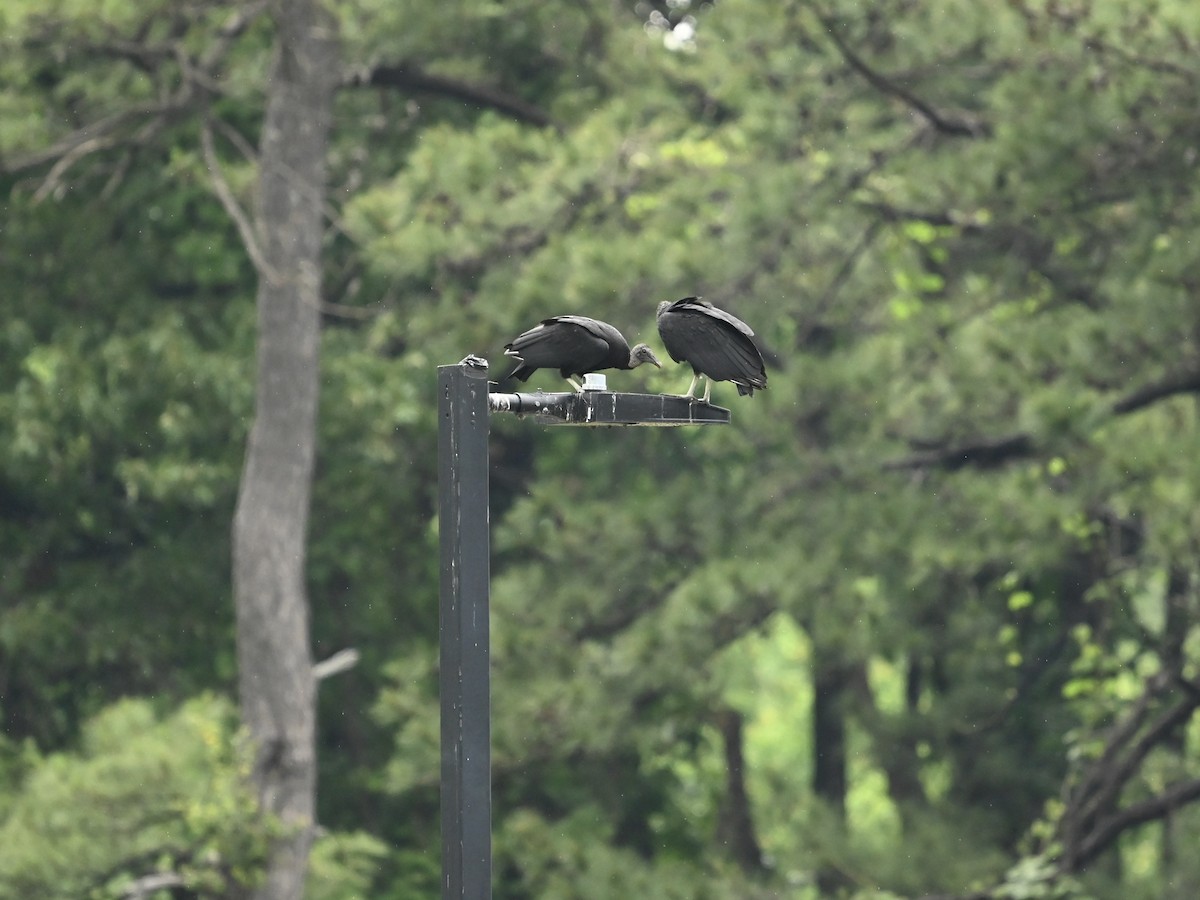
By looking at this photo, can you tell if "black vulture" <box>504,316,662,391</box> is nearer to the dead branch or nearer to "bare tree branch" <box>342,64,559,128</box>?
the dead branch

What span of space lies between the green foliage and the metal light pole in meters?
6.37

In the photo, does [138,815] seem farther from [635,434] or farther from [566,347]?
[566,347]

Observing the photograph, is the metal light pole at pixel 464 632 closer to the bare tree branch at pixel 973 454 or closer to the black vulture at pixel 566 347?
the black vulture at pixel 566 347

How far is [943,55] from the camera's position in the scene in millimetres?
9867

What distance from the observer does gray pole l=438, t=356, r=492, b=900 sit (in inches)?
139

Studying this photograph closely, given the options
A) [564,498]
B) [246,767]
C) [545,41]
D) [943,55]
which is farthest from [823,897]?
[545,41]

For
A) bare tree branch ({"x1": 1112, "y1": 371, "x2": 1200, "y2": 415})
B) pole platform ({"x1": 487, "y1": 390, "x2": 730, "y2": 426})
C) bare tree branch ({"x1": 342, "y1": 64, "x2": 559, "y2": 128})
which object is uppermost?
bare tree branch ({"x1": 342, "y1": 64, "x2": 559, "y2": 128})

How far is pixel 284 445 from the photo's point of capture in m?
10.9

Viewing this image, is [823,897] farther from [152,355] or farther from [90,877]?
[152,355]

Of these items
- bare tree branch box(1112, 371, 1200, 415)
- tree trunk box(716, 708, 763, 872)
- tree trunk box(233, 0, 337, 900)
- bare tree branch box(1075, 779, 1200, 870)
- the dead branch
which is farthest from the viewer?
tree trunk box(716, 708, 763, 872)

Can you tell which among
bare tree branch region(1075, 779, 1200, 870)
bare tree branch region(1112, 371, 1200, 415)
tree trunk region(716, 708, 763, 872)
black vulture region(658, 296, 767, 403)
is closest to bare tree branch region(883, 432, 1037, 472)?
bare tree branch region(1112, 371, 1200, 415)

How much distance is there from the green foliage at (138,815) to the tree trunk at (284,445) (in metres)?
0.37

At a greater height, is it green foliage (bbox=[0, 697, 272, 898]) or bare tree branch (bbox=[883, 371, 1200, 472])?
bare tree branch (bbox=[883, 371, 1200, 472])

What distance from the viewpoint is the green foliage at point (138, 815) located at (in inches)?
373
